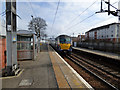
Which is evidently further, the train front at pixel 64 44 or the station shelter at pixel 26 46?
the train front at pixel 64 44

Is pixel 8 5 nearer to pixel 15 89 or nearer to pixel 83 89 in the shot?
pixel 15 89

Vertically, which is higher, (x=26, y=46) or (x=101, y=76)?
(x=26, y=46)

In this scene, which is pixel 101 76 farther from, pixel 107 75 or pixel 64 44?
pixel 64 44

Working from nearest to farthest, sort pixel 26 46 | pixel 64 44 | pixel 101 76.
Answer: pixel 101 76 < pixel 26 46 < pixel 64 44

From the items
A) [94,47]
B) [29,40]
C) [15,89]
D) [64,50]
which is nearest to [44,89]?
[15,89]

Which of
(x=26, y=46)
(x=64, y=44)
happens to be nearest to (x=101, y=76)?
(x=26, y=46)

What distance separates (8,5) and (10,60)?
2.49 m

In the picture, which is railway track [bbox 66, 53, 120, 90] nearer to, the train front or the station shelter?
the station shelter

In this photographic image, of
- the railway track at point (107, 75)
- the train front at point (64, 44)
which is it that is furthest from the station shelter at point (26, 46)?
the train front at point (64, 44)

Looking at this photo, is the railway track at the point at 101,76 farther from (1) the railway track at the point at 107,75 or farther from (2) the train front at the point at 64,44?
(2) the train front at the point at 64,44

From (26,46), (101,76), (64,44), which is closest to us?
(101,76)

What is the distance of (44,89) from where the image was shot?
10.1 feet

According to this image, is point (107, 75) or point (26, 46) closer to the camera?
point (107, 75)

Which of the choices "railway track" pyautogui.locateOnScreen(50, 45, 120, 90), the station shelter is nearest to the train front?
"railway track" pyautogui.locateOnScreen(50, 45, 120, 90)
